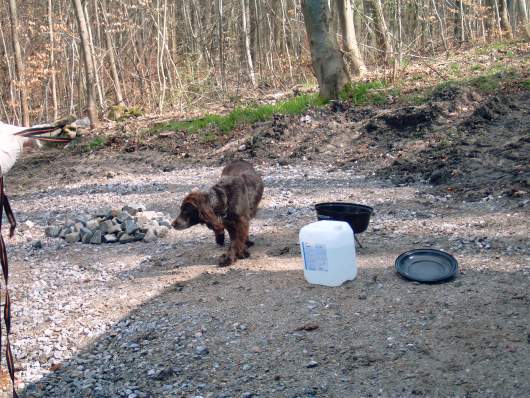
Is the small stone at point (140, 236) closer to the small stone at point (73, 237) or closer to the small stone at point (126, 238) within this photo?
the small stone at point (126, 238)

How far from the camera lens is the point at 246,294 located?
221 inches

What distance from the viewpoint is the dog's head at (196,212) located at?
20.6ft

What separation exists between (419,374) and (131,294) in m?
3.08

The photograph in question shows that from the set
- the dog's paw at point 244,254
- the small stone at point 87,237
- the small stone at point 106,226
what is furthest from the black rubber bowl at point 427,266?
the small stone at point 87,237

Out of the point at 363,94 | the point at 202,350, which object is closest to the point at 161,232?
the point at 202,350

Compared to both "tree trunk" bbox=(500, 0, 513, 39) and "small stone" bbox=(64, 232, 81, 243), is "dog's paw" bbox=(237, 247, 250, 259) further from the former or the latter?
"tree trunk" bbox=(500, 0, 513, 39)

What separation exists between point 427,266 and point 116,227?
412 cm

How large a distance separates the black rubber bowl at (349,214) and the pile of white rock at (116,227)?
7.96 feet

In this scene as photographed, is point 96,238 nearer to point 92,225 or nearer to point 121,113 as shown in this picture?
point 92,225

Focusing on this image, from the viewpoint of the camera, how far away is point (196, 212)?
6316 millimetres

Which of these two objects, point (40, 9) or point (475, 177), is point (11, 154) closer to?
point (475, 177)

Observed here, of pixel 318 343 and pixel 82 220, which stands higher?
pixel 82 220

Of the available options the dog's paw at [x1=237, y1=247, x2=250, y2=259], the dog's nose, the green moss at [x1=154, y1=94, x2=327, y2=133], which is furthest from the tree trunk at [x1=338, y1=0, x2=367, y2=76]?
the dog's nose

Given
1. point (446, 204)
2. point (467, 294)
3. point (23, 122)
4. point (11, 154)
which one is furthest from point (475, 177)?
point (23, 122)
